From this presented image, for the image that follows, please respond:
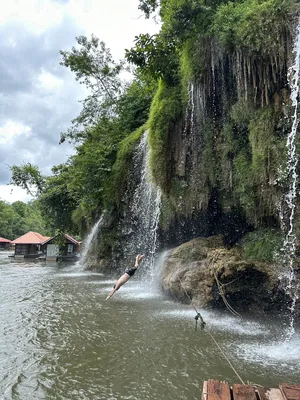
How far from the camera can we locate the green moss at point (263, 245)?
301 inches

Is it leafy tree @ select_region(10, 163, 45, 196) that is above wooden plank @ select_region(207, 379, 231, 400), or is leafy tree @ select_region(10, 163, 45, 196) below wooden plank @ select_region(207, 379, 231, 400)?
above

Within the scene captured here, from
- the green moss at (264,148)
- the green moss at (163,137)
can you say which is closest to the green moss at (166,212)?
the green moss at (163,137)

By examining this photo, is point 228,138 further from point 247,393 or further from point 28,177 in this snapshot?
point 28,177

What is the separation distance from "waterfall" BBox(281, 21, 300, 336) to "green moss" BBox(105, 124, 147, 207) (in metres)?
7.90

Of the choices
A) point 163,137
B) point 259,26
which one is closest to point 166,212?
point 163,137

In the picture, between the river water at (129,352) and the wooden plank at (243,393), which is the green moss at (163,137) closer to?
the river water at (129,352)

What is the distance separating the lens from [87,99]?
954 inches

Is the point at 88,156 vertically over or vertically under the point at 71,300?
over

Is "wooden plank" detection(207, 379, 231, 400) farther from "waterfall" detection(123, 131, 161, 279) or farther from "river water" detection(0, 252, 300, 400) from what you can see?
"waterfall" detection(123, 131, 161, 279)

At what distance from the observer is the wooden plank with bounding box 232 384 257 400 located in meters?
2.67

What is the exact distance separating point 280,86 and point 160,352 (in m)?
7.01

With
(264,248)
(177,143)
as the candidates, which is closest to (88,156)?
(177,143)

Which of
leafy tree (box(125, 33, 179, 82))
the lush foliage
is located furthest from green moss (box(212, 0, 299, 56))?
leafy tree (box(125, 33, 179, 82))

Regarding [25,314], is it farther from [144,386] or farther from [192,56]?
[192,56]
